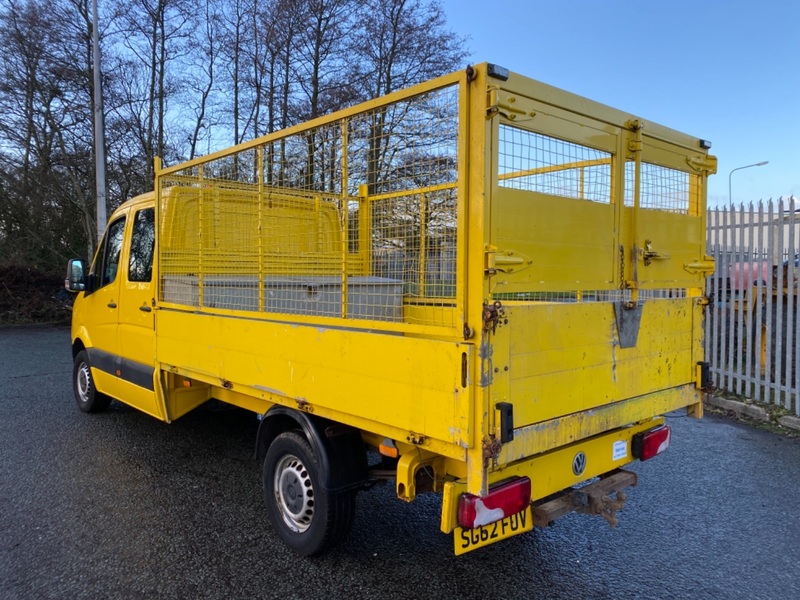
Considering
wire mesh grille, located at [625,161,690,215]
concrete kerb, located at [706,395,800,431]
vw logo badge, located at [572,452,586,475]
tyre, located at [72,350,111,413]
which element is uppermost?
wire mesh grille, located at [625,161,690,215]

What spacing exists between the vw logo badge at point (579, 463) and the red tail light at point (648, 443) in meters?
0.46

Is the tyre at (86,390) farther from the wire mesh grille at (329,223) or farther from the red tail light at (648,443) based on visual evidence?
the red tail light at (648,443)

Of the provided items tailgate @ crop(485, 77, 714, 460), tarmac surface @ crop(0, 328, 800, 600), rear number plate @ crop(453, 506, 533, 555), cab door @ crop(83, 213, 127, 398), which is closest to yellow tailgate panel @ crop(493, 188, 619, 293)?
tailgate @ crop(485, 77, 714, 460)

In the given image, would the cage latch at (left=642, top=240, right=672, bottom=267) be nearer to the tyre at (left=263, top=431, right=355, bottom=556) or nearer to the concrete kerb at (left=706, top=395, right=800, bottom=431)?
the tyre at (left=263, top=431, right=355, bottom=556)

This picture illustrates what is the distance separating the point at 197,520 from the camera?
11.6 feet

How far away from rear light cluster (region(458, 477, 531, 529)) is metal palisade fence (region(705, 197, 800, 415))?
14.3 ft

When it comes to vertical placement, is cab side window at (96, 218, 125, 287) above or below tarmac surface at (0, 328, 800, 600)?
above

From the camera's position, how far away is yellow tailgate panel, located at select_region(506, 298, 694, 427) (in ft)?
7.30

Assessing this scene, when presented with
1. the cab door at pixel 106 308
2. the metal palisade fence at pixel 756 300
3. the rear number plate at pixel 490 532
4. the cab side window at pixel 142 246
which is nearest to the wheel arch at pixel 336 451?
the rear number plate at pixel 490 532

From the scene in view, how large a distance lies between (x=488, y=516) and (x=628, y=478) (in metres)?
1.15

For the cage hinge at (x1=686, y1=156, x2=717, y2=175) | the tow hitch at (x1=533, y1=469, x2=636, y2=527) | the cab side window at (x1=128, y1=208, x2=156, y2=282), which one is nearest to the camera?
the tow hitch at (x1=533, y1=469, x2=636, y2=527)

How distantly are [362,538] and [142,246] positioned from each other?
10.3ft

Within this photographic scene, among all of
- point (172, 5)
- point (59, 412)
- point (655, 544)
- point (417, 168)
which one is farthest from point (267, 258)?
point (172, 5)

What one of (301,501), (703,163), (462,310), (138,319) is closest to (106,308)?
(138,319)
